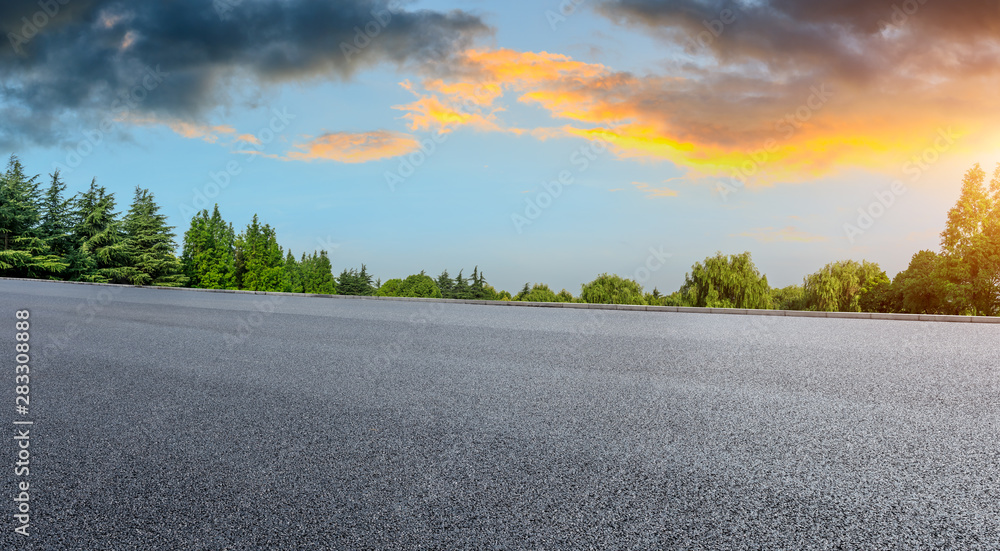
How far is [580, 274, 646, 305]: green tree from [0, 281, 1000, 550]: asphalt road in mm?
30561

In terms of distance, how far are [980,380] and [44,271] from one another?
37.6 meters

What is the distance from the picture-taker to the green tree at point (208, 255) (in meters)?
38.1

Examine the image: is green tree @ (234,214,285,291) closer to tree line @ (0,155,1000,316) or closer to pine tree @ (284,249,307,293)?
tree line @ (0,155,1000,316)

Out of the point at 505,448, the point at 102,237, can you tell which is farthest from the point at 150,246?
the point at 505,448

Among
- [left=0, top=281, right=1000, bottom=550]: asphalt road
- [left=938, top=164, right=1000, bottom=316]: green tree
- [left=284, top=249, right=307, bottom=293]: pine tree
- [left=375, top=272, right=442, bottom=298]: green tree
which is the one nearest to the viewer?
[left=0, top=281, right=1000, bottom=550]: asphalt road

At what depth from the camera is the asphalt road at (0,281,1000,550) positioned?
219 centimetres

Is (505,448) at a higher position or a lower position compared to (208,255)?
lower

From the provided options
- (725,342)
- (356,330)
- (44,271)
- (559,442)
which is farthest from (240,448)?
(44,271)

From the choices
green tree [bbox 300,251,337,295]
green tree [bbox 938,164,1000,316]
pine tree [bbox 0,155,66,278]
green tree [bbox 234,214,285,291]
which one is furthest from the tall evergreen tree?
green tree [bbox 938,164,1000,316]

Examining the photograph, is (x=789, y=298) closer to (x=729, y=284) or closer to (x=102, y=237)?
(x=729, y=284)

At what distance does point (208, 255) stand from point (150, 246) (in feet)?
12.5

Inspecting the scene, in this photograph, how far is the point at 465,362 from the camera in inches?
219

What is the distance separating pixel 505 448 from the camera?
300 cm

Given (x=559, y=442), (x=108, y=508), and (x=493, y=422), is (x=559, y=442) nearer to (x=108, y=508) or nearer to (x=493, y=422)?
(x=493, y=422)
